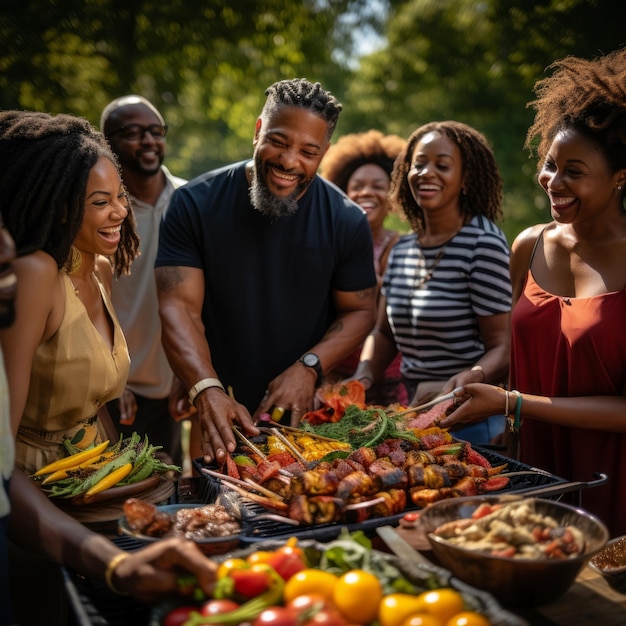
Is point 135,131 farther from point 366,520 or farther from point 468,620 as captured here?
point 468,620

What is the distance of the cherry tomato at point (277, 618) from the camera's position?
1692 mm

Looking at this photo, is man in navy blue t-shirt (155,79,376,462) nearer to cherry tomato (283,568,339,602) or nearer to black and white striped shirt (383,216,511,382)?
black and white striped shirt (383,216,511,382)

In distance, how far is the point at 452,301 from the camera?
4395mm

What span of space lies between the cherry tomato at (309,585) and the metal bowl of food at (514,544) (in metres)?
0.39

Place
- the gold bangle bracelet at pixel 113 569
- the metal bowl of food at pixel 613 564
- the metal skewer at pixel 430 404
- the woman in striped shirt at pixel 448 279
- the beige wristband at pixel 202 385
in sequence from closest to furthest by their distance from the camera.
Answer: the gold bangle bracelet at pixel 113 569 < the metal bowl of food at pixel 613 564 < the metal skewer at pixel 430 404 < the beige wristband at pixel 202 385 < the woman in striped shirt at pixel 448 279

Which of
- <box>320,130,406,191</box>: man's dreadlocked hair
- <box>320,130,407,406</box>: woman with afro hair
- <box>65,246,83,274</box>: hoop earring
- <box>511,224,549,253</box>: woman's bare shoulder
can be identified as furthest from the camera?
<box>320,130,406,191</box>: man's dreadlocked hair

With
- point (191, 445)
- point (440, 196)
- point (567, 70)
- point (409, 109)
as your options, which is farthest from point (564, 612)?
point (409, 109)

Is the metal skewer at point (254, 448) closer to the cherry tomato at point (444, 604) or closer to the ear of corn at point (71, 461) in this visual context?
the ear of corn at point (71, 461)

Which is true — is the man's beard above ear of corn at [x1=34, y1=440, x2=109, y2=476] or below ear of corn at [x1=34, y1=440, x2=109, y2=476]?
above

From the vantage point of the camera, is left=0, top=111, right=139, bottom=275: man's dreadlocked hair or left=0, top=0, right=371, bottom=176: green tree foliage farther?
left=0, top=0, right=371, bottom=176: green tree foliage

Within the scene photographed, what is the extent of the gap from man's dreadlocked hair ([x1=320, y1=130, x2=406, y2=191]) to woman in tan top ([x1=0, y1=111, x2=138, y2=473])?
3459 mm

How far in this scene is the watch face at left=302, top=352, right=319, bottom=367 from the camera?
13.5 feet

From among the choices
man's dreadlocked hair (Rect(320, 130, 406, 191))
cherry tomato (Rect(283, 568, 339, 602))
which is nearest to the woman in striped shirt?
man's dreadlocked hair (Rect(320, 130, 406, 191))

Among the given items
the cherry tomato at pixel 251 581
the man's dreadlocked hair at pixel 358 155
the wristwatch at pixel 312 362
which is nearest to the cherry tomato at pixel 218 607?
the cherry tomato at pixel 251 581
